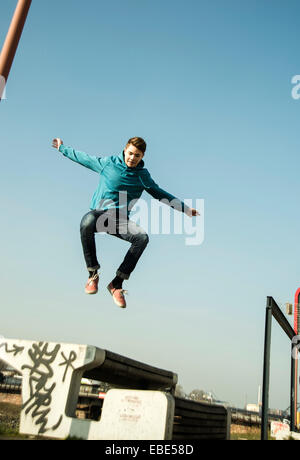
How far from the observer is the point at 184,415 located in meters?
5.62

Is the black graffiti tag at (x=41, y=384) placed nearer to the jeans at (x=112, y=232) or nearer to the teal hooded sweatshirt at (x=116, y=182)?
the jeans at (x=112, y=232)

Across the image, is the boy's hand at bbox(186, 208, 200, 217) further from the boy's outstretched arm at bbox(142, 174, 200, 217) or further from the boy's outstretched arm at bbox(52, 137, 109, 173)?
the boy's outstretched arm at bbox(52, 137, 109, 173)

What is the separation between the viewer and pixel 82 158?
676cm

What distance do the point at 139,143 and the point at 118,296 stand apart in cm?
250

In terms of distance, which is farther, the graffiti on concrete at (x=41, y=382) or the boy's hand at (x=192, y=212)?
the boy's hand at (x=192, y=212)

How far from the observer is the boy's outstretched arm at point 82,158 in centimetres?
664

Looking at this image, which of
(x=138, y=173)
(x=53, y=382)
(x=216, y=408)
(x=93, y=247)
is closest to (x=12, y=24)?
(x=138, y=173)

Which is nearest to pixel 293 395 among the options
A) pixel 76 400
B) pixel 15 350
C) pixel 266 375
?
pixel 266 375

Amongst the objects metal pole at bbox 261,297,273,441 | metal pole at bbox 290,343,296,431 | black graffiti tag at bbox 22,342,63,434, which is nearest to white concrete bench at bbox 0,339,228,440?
black graffiti tag at bbox 22,342,63,434

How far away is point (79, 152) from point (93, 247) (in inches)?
70.3

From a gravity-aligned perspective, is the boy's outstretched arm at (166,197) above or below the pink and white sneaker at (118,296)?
above

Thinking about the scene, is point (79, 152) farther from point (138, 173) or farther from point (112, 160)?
point (138, 173)

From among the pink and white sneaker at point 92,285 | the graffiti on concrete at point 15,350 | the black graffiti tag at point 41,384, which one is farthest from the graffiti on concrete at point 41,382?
the pink and white sneaker at point 92,285
